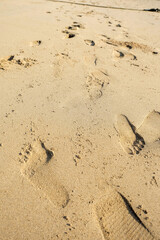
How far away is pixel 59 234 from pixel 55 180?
28cm

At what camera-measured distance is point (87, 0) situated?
4.78 metres

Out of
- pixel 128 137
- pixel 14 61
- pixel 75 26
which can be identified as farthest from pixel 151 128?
pixel 75 26

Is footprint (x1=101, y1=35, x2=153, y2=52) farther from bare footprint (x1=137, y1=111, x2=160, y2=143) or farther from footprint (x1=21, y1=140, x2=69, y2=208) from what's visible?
footprint (x1=21, y1=140, x2=69, y2=208)

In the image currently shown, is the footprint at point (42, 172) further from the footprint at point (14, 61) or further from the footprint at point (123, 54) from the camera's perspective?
→ the footprint at point (123, 54)

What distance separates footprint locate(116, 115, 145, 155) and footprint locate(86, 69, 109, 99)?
34 centimetres

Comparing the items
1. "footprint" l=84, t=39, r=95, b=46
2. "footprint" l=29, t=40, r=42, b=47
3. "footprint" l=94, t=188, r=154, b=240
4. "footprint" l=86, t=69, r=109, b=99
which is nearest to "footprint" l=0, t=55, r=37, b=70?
"footprint" l=29, t=40, r=42, b=47

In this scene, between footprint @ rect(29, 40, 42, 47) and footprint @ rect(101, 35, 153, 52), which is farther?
footprint @ rect(101, 35, 153, 52)

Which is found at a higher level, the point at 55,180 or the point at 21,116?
the point at 21,116

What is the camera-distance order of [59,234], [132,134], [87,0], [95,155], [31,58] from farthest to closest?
[87,0] < [31,58] < [132,134] < [95,155] < [59,234]

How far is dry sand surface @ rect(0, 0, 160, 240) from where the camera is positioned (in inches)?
39.1

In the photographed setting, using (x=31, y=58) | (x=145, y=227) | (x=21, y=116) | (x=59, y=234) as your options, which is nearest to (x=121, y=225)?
(x=145, y=227)

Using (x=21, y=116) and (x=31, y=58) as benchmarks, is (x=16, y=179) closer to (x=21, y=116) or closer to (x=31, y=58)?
(x=21, y=116)

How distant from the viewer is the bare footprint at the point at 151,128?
141 cm

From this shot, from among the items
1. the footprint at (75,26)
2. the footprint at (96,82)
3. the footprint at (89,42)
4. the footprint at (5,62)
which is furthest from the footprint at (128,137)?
the footprint at (75,26)
